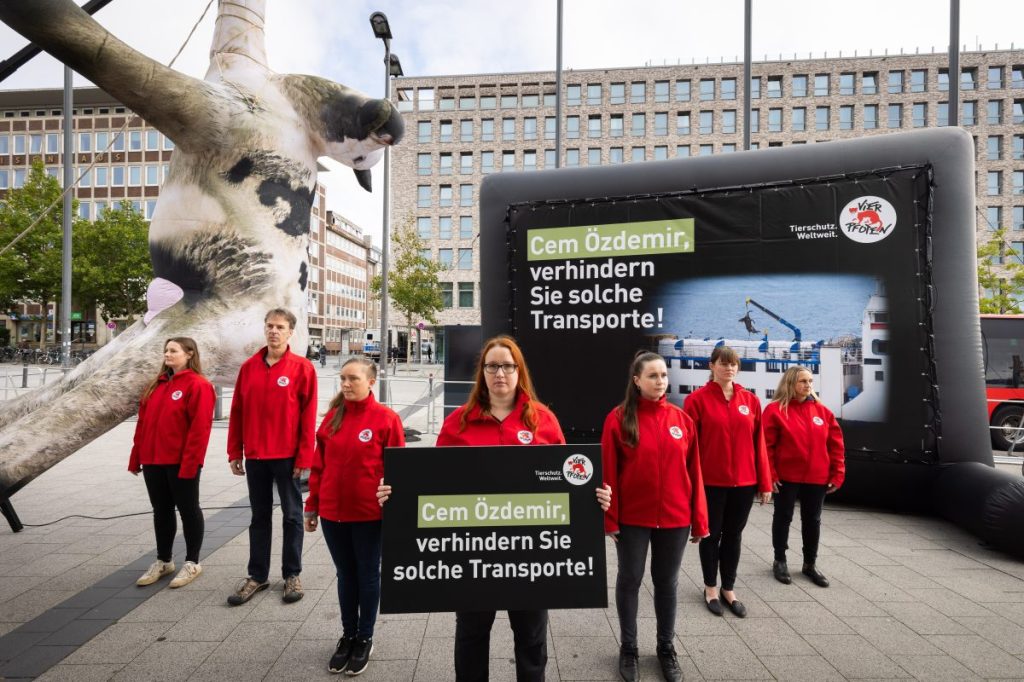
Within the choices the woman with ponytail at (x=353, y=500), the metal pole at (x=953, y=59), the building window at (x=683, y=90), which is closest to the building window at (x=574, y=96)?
the building window at (x=683, y=90)

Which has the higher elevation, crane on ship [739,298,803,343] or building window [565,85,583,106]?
building window [565,85,583,106]

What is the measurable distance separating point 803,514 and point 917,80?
4943cm

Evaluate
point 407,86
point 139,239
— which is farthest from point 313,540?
point 407,86

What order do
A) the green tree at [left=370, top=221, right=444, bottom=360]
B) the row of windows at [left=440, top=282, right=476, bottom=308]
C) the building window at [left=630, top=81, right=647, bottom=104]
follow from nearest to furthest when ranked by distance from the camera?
the green tree at [left=370, top=221, right=444, bottom=360] < the building window at [left=630, top=81, right=647, bottom=104] < the row of windows at [left=440, top=282, right=476, bottom=308]

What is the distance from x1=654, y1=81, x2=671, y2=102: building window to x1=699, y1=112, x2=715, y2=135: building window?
320 centimetres

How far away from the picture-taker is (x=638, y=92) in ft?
141

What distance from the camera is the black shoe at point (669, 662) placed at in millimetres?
2783

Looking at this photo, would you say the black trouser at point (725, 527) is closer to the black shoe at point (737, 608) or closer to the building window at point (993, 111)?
the black shoe at point (737, 608)

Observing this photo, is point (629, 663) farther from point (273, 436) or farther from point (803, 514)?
point (273, 436)

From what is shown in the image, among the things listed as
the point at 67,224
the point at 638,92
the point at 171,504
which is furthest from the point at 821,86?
the point at 171,504

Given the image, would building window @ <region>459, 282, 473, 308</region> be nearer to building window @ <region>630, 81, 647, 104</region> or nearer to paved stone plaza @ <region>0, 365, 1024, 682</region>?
building window @ <region>630, 81, 647, 104</region>

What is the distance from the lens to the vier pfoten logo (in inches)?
201

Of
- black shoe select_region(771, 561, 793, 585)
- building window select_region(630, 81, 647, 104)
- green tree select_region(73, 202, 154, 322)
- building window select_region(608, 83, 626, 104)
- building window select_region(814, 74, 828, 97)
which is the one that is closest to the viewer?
Result: black shoe select_region(771, 561, 793, 585)

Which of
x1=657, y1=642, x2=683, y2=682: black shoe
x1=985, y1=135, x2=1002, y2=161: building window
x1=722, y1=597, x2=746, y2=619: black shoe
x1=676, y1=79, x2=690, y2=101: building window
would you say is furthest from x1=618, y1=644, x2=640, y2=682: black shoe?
x1=985, y1=135, x2=1002, y2=161: building window
